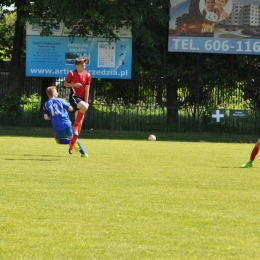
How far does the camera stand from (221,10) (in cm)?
3347

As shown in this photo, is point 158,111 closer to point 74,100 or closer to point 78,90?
point 78,90

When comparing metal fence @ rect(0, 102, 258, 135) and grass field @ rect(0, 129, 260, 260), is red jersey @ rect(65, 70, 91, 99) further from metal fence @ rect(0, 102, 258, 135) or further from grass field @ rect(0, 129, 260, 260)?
metal fence @ rect(0, 102, 258, 135)

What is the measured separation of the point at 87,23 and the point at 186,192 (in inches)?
879

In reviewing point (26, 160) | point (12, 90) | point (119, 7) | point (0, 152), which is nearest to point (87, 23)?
point (119, 7)

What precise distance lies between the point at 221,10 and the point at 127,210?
25.3 meters

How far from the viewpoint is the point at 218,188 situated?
11656mm

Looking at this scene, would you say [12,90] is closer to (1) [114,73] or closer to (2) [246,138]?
(1) [114,73]

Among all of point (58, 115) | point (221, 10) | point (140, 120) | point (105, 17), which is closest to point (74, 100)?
point (58, 115)

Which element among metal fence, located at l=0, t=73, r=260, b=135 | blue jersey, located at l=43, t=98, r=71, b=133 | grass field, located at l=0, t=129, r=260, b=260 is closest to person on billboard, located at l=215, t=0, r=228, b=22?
metal fence, located at l=0, t=73, r=260, b=135

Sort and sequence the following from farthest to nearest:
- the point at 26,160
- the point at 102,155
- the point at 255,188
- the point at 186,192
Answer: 1. the point at 102,155
2. the point at 26,160
3. the point at 255,188
4. the point at 186,192

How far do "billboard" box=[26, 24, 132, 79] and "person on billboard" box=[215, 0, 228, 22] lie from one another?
354 cm

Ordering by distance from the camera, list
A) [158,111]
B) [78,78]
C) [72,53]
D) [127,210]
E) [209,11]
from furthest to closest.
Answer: [158,111] < [209,11] < [72,53] < [78,78] < [127,210]

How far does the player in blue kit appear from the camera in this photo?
17.1m

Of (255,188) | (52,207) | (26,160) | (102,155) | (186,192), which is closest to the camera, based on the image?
(52,207)
